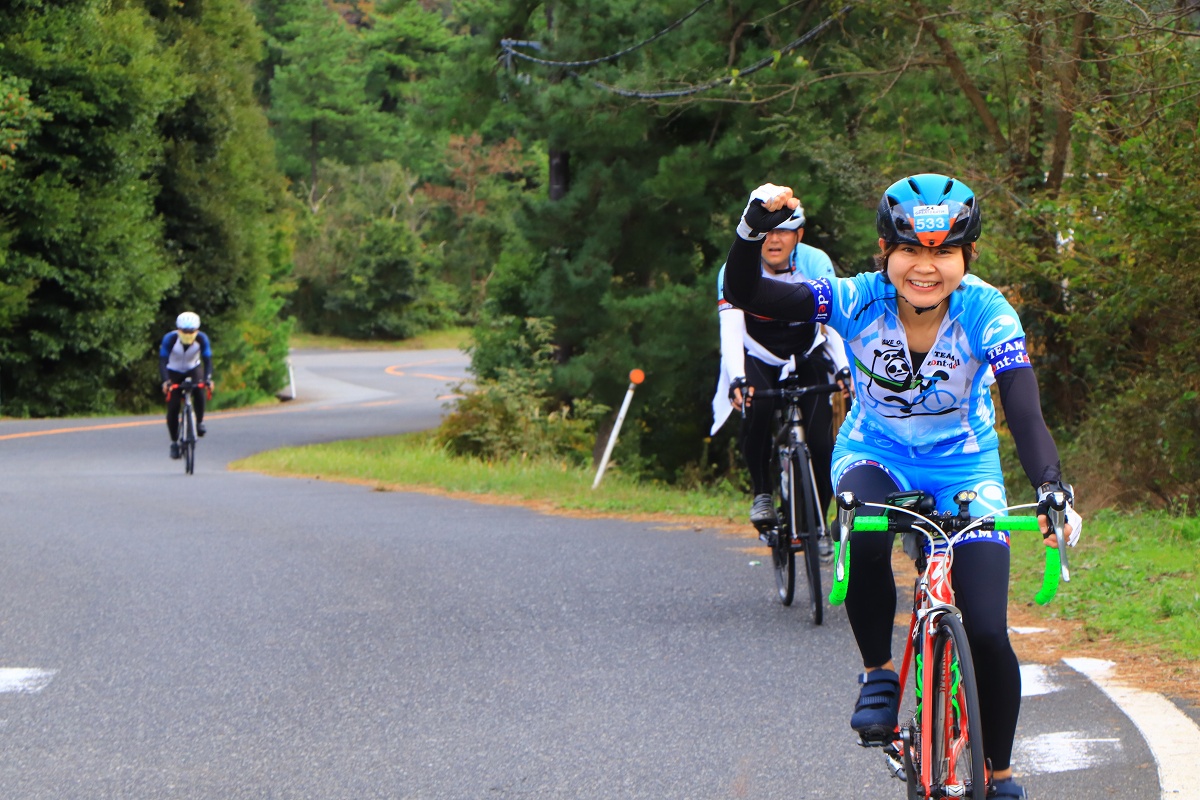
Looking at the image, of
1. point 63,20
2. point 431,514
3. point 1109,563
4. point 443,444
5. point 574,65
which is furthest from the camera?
point 63,20

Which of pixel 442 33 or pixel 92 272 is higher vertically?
pixel 442 33

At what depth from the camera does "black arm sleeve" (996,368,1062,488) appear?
376 centimetres

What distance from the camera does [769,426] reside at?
798 centimetres

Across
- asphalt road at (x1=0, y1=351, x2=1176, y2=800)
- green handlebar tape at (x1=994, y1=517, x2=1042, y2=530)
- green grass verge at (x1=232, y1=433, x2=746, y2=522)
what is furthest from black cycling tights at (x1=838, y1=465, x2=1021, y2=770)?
green grass verge at (x1=232, y1=433, x2=746, y2=522)

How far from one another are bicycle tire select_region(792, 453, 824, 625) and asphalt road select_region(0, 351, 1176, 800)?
169 mm

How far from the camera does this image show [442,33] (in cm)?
7969

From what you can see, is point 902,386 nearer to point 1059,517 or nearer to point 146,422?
point 1059,517

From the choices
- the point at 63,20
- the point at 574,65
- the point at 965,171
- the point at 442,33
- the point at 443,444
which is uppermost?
the point at 442,33

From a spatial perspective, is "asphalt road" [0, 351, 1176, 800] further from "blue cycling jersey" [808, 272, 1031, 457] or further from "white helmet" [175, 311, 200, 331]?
"white helmet" [175, 311, 200, 331]

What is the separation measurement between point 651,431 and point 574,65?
570cm

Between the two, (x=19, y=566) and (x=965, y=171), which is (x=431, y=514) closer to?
(x=19, y=566)

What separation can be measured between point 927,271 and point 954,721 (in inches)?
47.4

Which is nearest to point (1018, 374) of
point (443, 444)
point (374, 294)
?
point (443, 444)

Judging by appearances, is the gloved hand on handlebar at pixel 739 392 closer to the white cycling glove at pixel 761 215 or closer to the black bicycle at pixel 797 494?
the black bicycle at pixel 797 494
